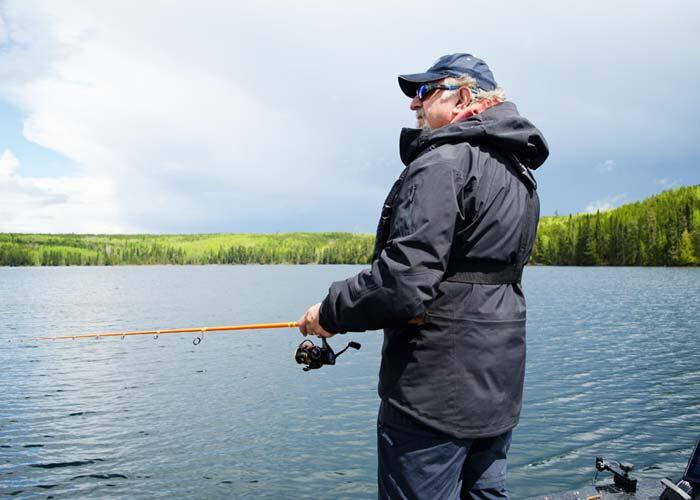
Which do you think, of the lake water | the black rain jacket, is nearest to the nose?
the black rain jacket

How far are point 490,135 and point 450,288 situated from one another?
2.76ft

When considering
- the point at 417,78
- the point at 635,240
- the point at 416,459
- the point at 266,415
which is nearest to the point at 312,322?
the point at 416,459

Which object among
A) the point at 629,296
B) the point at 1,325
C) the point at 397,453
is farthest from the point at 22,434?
the point at 629,296

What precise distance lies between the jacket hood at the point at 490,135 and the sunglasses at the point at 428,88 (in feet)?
0.75

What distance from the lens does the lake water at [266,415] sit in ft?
33.4

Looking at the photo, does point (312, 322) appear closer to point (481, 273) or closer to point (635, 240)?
Answer: point (481, 273)

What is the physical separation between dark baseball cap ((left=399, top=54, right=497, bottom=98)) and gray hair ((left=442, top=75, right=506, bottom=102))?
0.02 m

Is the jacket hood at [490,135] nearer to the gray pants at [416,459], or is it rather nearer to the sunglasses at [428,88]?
the sunglasses at [428,88]

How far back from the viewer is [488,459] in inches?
129

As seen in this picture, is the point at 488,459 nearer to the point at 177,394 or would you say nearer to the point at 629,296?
the point at 177,394

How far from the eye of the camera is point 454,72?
324 cm

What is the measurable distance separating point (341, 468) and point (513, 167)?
28.4ft

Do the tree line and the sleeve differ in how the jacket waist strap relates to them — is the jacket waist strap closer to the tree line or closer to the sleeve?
the sleeve

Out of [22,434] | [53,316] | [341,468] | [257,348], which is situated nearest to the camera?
[341,468]
